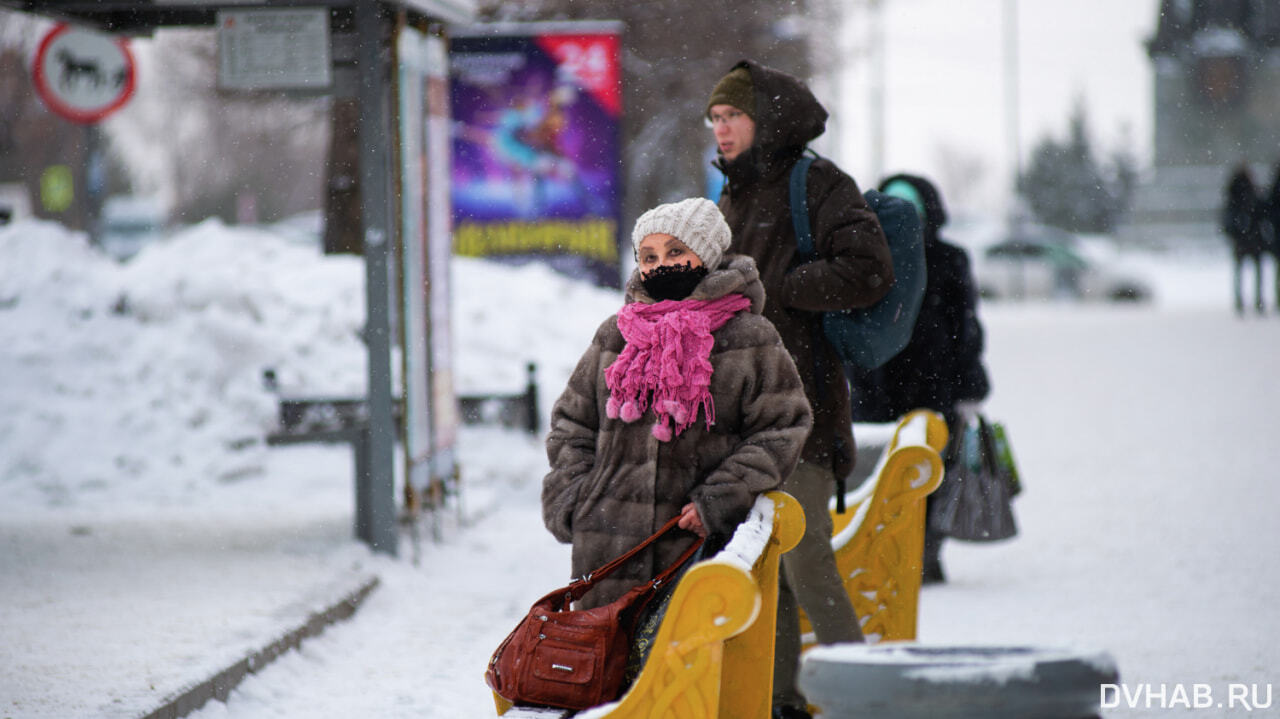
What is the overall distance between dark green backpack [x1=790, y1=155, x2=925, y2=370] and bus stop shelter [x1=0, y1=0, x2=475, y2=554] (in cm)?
319

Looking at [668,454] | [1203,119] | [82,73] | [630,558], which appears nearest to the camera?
[630,558]

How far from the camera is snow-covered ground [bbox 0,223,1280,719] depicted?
5.02 meters

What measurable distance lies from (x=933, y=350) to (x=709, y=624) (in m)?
3.83

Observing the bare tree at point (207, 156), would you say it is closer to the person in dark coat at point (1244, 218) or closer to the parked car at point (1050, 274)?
the parked car at point (1050, 274)

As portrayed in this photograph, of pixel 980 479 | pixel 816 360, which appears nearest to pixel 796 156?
pixel 816 360

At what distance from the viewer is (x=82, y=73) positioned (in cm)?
Answer: 1067

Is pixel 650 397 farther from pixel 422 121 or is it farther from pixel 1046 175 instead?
pixel 1046 175

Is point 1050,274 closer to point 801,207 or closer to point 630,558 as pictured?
point 801,207

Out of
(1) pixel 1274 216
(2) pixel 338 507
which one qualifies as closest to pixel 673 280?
(2) pixel 338 507

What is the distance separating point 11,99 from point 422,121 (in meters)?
29.6

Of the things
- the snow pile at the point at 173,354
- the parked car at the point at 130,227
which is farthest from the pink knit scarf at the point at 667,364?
the parked car at the point at 130,227

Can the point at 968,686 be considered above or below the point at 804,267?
below

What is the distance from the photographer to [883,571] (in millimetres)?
4570

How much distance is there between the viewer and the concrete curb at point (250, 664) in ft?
13.8
